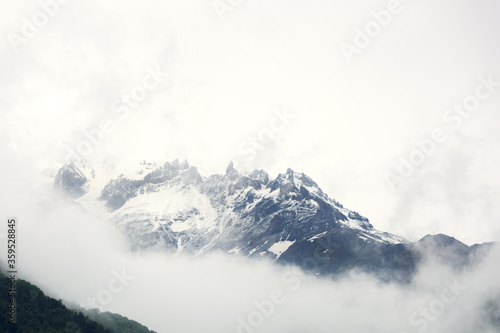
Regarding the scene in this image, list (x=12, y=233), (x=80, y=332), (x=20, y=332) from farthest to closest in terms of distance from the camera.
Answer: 1. (x=80, y=332)
2. (x=20, y=332)
3. (x=12, y=233)

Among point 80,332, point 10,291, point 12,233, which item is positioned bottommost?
point 80,332

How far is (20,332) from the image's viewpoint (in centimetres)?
18538

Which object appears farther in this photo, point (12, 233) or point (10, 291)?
point (10, 291)

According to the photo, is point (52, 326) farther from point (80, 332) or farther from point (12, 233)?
point (12, 233)

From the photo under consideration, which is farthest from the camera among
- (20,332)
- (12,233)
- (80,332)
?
(80,332)

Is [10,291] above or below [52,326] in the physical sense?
above

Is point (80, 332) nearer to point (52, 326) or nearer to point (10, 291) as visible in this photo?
point (52, 326)

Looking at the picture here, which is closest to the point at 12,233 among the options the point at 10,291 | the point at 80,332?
the point at 10,291

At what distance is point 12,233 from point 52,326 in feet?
194

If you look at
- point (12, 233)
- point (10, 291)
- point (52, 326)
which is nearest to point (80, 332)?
point (52, 326)

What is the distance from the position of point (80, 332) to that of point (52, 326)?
10031mm

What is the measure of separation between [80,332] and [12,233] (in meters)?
64.3

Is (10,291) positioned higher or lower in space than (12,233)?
lower

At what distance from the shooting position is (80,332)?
199500 mm
